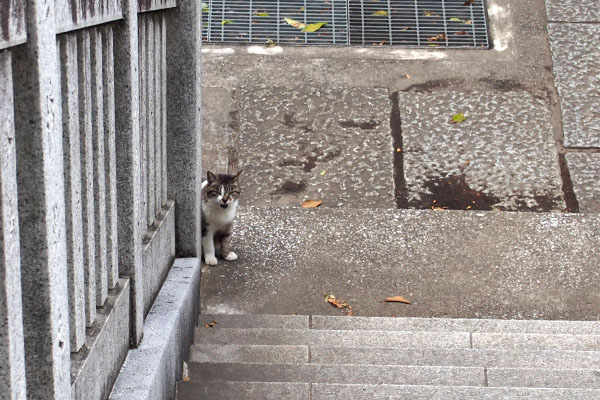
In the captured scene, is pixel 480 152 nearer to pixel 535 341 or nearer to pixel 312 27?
pixel 312 27

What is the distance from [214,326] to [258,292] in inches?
29.9

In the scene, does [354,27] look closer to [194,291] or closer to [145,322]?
[194,291]

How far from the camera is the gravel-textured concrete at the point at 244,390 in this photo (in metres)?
3.37

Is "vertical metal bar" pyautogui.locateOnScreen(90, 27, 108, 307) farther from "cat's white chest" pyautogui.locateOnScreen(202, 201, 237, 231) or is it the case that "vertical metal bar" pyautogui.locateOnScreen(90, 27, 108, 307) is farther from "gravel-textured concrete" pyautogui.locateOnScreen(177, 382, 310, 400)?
"cat's white chest" pyautogui.locateOnScreen(202, 201, 237, 231)

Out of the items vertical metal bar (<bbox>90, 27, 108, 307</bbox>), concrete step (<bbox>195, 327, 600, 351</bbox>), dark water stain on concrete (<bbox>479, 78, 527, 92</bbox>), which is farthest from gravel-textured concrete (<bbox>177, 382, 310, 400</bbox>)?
dark water stain on concrete (<bbox>479, 78, 527, 92</bbox>)

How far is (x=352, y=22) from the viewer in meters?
8.27

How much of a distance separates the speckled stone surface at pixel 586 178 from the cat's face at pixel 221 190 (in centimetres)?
256

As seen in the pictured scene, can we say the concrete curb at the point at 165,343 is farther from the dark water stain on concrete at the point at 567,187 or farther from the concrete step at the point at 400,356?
the dark water stain on concrete at the point at 567,187

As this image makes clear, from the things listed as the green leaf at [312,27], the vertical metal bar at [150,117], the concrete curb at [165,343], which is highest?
the green leaf at [312,27]

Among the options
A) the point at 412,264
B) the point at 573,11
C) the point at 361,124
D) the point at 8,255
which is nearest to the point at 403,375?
the point at 412,264

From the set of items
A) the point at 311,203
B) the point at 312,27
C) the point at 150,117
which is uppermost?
the point at 312,27

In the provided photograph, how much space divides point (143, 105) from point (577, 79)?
202 inches

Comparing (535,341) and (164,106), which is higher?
(164,106)

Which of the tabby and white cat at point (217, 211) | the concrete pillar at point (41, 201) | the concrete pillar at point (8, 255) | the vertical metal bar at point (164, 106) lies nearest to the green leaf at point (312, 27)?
the tabby and white cat at point (217, 211)
